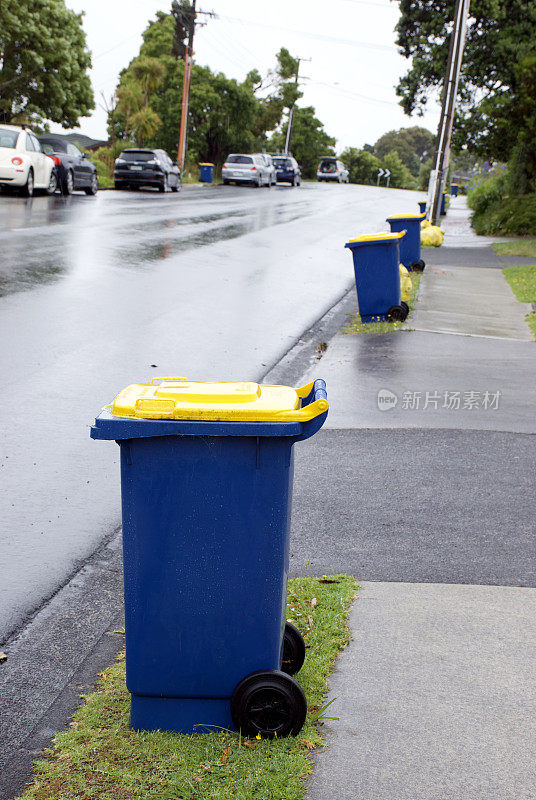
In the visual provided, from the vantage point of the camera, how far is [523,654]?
137 inches

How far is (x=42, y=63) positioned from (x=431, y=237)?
2198cm

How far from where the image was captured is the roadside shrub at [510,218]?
2482 cm

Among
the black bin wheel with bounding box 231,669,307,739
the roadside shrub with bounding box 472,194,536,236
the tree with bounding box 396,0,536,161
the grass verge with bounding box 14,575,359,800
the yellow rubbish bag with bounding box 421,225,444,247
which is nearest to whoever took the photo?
the grass verge with bounding box 14,575,359,800

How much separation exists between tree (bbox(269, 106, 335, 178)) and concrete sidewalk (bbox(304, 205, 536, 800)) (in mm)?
73359

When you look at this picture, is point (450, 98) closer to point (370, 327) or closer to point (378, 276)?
point (378, 276)

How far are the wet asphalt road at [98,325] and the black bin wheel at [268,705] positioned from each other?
1284 mm

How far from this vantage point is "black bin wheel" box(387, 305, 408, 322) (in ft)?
35.2

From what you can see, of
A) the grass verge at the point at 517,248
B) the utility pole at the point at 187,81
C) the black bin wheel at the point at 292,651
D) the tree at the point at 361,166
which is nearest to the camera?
the black bin wheel at the point at 292,651

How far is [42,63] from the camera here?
1433 inches

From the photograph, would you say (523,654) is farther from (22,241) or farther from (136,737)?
(22,241)

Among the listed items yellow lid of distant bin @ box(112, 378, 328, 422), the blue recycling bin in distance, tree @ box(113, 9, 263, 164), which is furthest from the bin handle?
tree @ box(113, 9, 263, 164)

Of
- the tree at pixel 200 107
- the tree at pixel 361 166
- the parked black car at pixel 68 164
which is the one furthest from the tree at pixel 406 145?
the parked black car at pixel 68 164

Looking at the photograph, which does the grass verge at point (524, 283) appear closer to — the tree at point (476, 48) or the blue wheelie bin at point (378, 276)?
the blue wheelie bin at point (378, 276)

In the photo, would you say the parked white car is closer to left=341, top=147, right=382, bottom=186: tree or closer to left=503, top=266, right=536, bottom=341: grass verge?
left=503, top=266, right=536, bottom=341: grass verge
